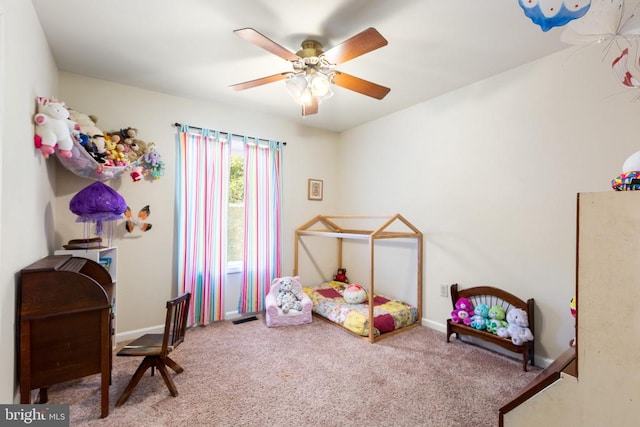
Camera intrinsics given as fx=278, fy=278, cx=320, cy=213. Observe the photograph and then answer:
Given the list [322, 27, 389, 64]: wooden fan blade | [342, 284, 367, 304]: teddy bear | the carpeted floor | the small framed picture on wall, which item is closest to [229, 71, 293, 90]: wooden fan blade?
[322, 27, 389, 64]: wooden fan blade

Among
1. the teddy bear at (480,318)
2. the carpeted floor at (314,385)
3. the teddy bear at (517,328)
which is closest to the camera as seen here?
the carpeted floor at (314,385)

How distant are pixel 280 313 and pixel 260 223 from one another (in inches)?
45.4

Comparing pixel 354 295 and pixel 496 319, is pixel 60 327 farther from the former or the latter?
pixel 496 319

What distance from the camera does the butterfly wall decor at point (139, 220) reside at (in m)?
Result: 2.85

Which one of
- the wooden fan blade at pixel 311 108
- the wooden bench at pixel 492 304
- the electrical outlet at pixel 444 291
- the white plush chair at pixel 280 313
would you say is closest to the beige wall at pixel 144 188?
the white plush chair at pixel 280 313

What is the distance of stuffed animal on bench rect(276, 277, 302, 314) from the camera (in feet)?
10.9

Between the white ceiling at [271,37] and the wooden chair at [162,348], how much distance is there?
1943 mm

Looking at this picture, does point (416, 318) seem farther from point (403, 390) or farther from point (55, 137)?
point (55, 137)

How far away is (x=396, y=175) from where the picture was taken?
11.9ft

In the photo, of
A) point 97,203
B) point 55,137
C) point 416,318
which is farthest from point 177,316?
point 416,318

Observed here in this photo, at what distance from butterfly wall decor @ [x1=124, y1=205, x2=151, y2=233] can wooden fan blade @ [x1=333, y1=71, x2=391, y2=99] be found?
235 cm

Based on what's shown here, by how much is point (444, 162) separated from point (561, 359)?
2301 millimetres

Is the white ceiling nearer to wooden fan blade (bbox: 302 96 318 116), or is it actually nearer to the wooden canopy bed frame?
wooden fan blade (bbox: 302 96 318 116)

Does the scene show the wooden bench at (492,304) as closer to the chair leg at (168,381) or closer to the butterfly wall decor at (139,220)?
the chair leg at (168,381)
